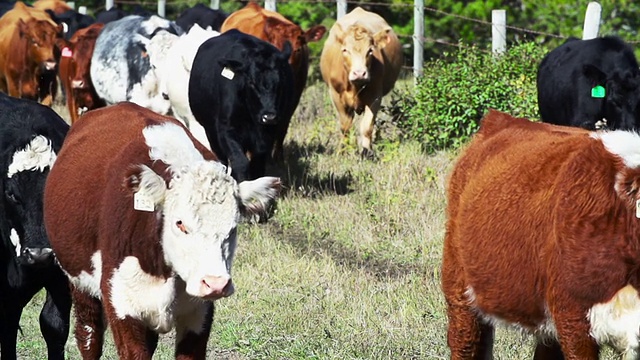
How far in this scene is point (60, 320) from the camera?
23.5ft

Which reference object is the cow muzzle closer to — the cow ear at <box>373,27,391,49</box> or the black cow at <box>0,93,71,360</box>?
the black cow at <box>0,93,71,360</box>

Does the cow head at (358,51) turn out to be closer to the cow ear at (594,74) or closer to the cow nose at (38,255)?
the cow ear at (594,74)

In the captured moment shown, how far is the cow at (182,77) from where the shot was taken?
13414 millimetres

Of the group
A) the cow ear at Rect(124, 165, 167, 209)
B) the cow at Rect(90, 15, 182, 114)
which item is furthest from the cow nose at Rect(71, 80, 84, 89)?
the cow ear at Rect(124, 165, 167, 209)

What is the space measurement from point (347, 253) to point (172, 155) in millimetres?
4400

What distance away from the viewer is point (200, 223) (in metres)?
5.42

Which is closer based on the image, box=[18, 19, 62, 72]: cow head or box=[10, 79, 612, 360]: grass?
box=[10, 79, 612, 360]: grass

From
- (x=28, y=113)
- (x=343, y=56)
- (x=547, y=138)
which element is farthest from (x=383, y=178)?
(x=547, y=138)

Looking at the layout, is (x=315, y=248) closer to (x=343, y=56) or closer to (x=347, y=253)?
(x=347, y=253)

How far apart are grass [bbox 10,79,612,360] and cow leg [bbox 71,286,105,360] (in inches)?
30.0

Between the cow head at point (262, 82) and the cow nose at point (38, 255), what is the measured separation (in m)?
5.09

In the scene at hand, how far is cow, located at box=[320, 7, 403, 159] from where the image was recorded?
15.1 m

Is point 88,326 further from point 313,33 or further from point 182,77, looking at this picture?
point 313,33

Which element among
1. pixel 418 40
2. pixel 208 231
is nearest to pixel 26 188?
pixel 208 231
